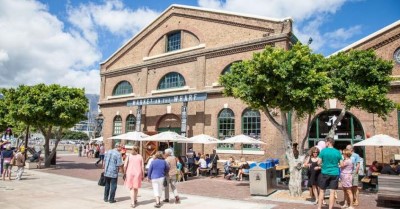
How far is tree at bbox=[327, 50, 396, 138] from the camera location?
11.6 meters

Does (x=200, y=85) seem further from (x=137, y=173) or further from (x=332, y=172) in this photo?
(x=332, y=172)

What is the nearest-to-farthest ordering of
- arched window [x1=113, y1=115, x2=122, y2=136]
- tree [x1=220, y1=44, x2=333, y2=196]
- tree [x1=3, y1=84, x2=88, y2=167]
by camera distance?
→ tree [x1=220, y1=44, x2=333, y2=196] → tree [x1=3, y1=84, x2=88, y2=167] → arched window [x1=113, y1=115, x2=122, y2=136]

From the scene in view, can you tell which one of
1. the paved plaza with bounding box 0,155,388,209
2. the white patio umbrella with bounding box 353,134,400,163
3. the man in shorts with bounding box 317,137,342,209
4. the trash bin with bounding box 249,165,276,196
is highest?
the white patio umbrella with bounding box 353,134,400,163

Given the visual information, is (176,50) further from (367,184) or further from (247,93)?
(367,184)

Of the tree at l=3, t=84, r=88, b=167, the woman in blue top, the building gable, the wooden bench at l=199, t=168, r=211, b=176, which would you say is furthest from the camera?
the building gable

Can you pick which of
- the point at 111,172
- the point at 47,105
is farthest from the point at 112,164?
the point at 47,105

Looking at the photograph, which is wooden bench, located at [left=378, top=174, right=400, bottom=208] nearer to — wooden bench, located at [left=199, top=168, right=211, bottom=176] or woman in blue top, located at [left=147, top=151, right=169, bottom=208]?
woman in blue top, located at [left=147, top=151, right=169, bottom=208]

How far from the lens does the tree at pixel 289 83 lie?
1020cm

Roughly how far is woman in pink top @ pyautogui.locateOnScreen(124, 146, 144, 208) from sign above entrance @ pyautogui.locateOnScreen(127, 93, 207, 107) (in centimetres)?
1117

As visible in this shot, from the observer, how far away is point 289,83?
10.2 m

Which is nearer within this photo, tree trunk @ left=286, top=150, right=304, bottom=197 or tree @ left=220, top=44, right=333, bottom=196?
tree @ left=220, top=44, right=333, bottom=196

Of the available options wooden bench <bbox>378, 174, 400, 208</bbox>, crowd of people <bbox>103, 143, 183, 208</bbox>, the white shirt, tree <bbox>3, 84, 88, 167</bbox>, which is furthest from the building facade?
crowd of people <bbox>103, 143, 183, 208</bbox>

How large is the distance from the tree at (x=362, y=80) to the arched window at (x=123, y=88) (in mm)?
18026

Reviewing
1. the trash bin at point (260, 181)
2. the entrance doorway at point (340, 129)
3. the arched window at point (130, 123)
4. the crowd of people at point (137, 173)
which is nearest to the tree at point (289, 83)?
the trash bin at point (260, 181)
